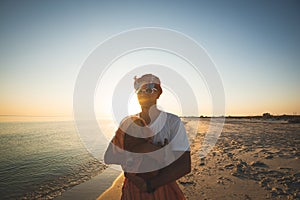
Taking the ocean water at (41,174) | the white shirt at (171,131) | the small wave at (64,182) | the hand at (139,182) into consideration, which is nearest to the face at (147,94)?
the white shirt at (171,131)

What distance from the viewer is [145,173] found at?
179 centimetres

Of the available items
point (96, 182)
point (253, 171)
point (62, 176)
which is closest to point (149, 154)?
point (253, 171)

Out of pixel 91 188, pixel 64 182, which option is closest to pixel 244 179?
pixel 91 188

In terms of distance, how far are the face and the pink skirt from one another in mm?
907

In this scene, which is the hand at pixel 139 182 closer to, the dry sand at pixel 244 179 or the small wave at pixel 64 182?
the dry sand at pixel 244 179

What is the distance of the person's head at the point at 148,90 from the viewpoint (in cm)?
227

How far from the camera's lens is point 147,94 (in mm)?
2266

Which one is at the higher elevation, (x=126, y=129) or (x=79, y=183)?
(x=126, y=129)

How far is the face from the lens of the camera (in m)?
2.26

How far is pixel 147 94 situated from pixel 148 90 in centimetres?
5

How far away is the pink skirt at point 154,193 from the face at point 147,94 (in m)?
0.91

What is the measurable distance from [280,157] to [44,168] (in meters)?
10.8

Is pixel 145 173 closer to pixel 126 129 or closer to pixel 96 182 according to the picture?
pixel 126 129

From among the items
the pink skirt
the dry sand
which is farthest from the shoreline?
the pink skirt
